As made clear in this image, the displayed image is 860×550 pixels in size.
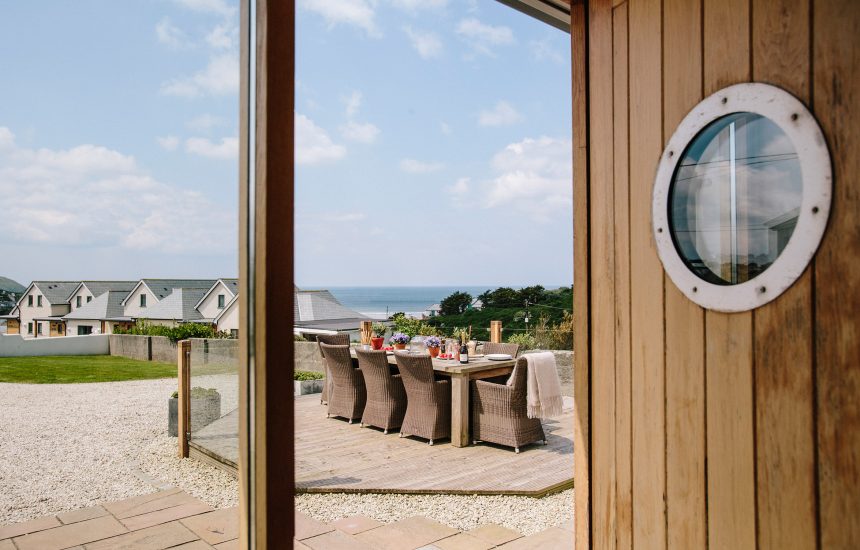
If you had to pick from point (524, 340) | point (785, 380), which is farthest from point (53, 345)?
point (524, 340)

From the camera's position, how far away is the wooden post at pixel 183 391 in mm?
1588

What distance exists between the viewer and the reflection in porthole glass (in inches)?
53.7

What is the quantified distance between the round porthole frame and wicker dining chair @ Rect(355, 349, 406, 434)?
3660 mm

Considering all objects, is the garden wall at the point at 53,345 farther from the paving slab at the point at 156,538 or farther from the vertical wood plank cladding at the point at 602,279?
the vertical wood plank cladding at the point at 602,279

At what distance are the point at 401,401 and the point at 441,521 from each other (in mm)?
2052

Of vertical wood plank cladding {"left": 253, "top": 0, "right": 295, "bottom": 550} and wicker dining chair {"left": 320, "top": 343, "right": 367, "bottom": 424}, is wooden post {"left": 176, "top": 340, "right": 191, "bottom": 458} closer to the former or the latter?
vertical wood plank cladding {"left": 253, "top": 0, "right": 295, "bottom": 550}

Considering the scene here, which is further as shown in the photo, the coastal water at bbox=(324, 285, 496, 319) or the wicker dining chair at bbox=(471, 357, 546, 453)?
the coastal water at bbox=(324, 285, 496, 319)

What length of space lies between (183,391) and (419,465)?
2.63m

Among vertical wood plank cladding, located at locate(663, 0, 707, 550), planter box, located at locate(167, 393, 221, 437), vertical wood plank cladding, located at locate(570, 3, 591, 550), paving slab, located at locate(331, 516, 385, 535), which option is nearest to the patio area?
paving slab, located at locate(331, 516, 385, 535)

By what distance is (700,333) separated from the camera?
59.7 inches

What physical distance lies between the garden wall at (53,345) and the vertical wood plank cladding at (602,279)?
1524 mm

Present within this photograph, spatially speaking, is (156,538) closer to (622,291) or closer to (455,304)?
(622,291)

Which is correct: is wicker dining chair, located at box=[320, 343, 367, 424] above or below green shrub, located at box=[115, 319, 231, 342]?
below

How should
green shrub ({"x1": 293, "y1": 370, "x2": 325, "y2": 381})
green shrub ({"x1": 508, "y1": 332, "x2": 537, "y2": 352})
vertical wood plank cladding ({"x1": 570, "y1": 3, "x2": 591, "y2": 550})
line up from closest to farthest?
vertical wood plank cladding ({"x1": 570, "y1": 3, "x2": 591, "y2": 550}) → green shrub ({"x1": 293, "y1": 370, "x2": 325, "y2": 381}) → green shrub ({"x1": 508, "y1": 332, "x2": 537, "y2": 352})
